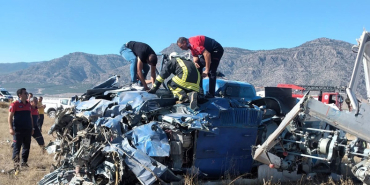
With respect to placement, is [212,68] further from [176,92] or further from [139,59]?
[139,59]

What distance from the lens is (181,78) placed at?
5.86m

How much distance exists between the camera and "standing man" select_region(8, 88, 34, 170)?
6953 millimetres

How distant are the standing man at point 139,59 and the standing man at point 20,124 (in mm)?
2220

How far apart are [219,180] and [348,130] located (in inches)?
81.3

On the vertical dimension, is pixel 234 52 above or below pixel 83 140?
above

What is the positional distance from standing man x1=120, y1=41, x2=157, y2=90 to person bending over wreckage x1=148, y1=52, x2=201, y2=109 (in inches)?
35.4

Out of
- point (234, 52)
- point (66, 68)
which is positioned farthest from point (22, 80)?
point (234, 52)

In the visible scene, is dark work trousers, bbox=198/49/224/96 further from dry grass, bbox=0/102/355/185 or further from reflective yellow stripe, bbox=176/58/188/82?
dry grass, bbox=0/102/355/185

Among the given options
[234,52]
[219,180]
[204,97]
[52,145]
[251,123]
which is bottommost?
[219,180]

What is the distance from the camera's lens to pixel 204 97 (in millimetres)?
5785

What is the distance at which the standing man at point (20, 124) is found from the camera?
6.95 meters

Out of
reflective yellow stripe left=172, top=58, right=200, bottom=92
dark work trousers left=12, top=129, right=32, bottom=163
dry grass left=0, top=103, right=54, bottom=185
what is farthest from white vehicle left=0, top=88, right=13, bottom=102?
reflective yellow stripe left=172, top=58, right=200, bottom=92

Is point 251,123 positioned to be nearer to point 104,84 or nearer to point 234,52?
point 104,84

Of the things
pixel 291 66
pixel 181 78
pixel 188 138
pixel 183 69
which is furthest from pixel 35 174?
pixel 291 66
